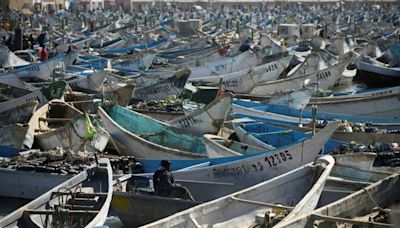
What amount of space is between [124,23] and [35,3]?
44.6 ft

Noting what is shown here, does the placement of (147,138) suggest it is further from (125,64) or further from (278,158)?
(125,64)

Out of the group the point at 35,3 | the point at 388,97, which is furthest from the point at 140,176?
the point at 35,3

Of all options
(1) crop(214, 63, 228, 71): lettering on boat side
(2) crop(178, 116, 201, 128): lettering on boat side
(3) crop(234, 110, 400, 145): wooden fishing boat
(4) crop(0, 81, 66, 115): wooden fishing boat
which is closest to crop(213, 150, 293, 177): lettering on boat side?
(3) crop(234, 110, 400, 145): wooden fishing boat

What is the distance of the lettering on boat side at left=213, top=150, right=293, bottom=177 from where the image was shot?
1234 centimetres

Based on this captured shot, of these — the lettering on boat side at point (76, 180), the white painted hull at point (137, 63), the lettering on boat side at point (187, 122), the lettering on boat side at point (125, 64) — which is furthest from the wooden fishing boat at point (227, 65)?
the lettering on boat side at point (76, 180)

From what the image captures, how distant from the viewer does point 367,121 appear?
16.6 m

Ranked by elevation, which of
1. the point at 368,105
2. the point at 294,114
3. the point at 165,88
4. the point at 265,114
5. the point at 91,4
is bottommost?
the point at 91,4

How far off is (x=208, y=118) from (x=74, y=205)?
5.58 m

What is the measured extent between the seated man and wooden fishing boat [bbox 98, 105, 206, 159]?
2616 millimetres

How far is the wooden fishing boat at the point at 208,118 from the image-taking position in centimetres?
1555

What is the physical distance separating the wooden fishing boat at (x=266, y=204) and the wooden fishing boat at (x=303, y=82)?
10491 mm

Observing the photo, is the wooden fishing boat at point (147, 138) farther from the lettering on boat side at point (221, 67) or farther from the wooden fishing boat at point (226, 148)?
the lettering on boat side at point (221, 67)

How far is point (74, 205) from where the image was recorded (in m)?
10.7

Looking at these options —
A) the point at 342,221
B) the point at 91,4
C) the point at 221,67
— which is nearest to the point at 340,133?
the point at 342,221
